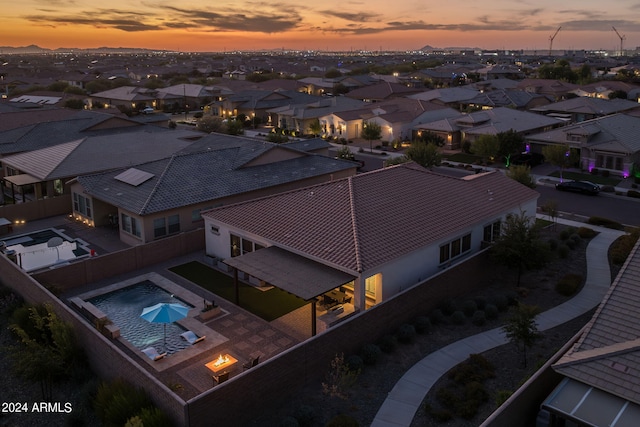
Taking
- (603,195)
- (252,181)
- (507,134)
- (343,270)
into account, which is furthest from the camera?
(507,134)

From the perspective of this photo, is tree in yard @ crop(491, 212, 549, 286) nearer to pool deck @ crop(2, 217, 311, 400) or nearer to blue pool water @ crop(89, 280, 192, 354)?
pool deck @ crop(2, 217, 311, 400)

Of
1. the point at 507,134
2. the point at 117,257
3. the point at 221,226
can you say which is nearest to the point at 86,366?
the point at 117,257

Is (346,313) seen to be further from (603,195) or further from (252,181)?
(603,195)

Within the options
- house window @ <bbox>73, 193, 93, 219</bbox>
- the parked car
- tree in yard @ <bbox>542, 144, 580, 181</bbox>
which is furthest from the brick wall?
tree in yard @ <bbox>542, 144, 580, 181</bbox>

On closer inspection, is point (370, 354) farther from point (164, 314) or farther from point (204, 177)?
point (204, 177)

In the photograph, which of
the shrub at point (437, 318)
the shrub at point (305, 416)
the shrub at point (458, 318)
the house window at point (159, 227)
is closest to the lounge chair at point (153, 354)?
the shrub at point (305, 416)

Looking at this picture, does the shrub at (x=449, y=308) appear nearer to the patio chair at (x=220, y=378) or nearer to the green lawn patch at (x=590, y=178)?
the patio chair at (x=220, y=378)

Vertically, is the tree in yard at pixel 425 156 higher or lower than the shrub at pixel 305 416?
→ higher

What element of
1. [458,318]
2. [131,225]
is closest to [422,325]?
[458,318]
